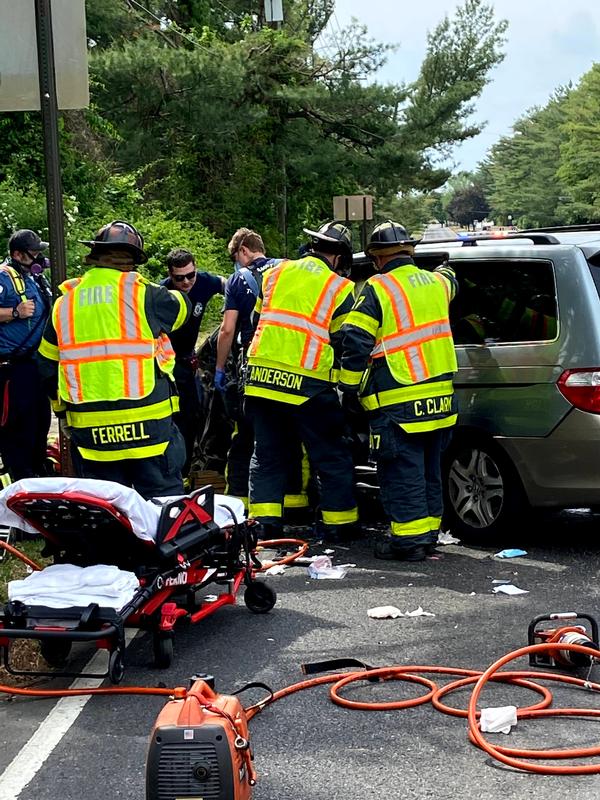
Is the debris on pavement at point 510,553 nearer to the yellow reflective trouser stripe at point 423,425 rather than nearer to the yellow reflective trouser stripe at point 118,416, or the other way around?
the yellow reflective trouser stripe at point 423,425

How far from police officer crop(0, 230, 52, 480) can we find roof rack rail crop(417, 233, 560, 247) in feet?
8.44

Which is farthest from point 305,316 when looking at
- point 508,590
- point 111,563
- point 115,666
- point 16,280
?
point 115,666

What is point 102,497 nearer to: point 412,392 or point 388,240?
point 412,392

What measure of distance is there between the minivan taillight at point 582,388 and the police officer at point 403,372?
0.70 metres

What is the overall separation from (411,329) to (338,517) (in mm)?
1346

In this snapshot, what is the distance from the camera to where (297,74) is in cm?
2956

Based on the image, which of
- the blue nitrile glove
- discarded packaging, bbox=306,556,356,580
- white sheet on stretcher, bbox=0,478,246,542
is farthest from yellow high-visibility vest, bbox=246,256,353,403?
white sheet on stretcher, bbox=0,478,246,542

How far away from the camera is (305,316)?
24.7 feet

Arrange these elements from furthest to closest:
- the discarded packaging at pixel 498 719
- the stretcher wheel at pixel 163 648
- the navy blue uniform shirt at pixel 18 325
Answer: the navy blue uniform shirt at pixel 18 325, the stretcher wheel at pixel 163 648, the discarded packaging at pixel 498 719

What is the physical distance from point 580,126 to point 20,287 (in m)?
73.5

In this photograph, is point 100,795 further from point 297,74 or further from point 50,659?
point 297,74

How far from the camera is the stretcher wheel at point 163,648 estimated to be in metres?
5.24

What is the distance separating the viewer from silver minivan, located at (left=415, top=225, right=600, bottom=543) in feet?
22.6

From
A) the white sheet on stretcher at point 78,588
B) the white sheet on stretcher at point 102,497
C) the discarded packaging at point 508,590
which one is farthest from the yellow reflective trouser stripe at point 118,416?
the discarded packaging at point 508,590
